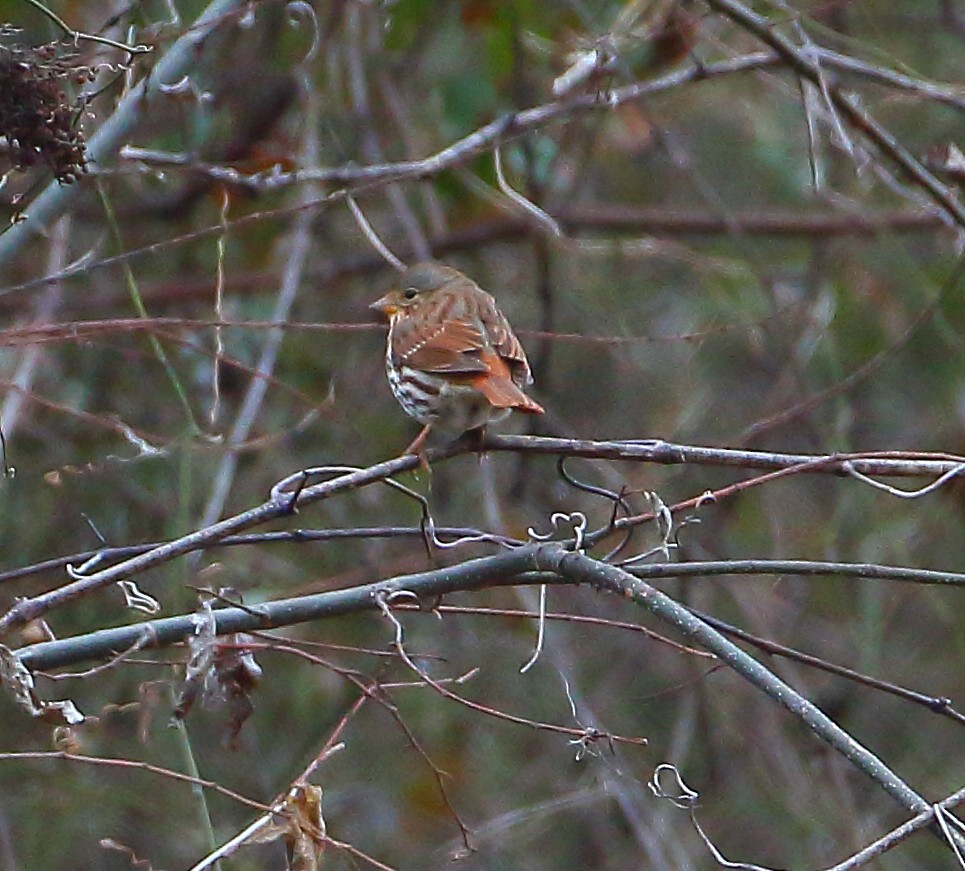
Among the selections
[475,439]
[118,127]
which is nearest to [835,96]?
[475,439]

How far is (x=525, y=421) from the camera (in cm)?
546

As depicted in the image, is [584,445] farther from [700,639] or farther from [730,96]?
[730,96]

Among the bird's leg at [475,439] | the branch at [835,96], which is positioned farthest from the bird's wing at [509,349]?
the branch at [835,96]

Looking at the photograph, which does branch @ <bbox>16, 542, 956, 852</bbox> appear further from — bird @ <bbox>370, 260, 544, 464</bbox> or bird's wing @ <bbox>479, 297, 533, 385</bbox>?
bird's wing @ <bbox>479, 297, 533, 385</bbox>

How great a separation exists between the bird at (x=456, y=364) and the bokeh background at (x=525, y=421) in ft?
2.00

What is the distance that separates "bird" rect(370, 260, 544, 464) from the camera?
3242mm

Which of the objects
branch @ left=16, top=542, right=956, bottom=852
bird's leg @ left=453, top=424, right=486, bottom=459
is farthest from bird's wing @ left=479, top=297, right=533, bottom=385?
branch @ left=16, top=542, right=956, bottom=852

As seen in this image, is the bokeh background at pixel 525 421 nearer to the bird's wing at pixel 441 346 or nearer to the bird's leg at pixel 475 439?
the bird's wing at pixel 441 346

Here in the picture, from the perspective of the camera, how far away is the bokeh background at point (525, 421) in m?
4.80

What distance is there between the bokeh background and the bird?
0.61m

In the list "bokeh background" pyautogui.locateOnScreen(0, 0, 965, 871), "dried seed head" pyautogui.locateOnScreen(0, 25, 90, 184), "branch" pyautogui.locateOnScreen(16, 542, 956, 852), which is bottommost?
"bokeh background" pyautogui.locateOnScreen(0, 0, 965, 871)

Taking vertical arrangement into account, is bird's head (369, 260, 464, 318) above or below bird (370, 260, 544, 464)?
below

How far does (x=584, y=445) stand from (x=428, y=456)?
1.33 feet

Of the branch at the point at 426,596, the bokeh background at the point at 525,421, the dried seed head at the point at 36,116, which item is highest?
the dried seed head at the point at 36,116
